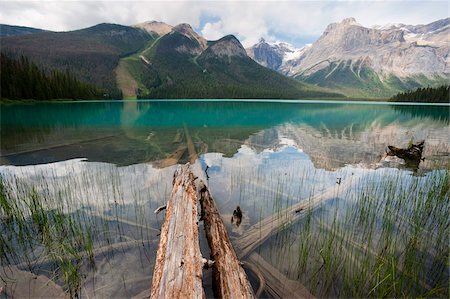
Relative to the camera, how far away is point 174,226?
18.3 ft

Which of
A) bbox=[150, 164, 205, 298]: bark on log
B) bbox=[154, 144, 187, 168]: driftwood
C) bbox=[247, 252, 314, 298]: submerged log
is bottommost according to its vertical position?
bbox=[247, 252, 314, 298]: submerged log

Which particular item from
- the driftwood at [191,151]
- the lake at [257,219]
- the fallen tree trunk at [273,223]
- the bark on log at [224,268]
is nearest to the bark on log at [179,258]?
the bark on log at [224,268]

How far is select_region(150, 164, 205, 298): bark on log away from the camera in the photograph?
380 cm

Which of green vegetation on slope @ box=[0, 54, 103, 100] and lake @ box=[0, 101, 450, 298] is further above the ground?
green vegetation on slope @ box=[0, 54, 103, 100]

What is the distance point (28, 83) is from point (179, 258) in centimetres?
9554

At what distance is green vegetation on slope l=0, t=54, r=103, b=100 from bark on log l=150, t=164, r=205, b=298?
86.7 metres

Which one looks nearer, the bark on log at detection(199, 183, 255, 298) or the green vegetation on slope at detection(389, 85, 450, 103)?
the bark on log at detection(199, 183, 255, 298)

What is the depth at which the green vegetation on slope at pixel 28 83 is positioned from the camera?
69188mm

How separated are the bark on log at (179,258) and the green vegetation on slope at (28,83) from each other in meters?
86.7

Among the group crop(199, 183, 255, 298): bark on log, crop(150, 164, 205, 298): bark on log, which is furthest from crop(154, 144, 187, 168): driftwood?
crop(199, 183, 255, 298): bark on log

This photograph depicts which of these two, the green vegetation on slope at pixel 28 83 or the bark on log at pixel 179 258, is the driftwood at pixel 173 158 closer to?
the bark on log at pixel 179 258

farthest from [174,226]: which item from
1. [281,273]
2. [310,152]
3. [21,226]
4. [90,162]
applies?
[310,152]

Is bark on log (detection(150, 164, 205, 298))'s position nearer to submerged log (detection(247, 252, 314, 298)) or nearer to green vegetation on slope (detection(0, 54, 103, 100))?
submerged log (detection(247, 252, 314, 298))

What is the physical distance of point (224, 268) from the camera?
4.89 meters
